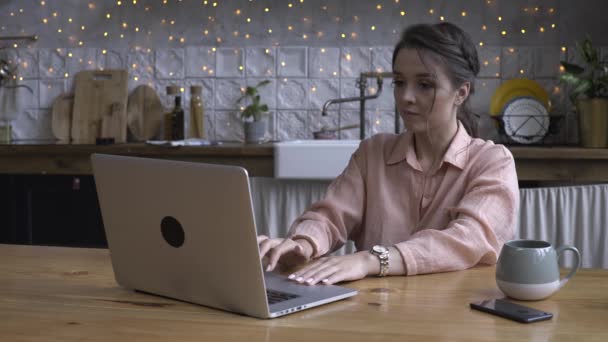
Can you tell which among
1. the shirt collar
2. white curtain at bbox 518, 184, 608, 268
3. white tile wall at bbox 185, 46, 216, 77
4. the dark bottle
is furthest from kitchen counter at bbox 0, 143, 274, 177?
the shirt collar

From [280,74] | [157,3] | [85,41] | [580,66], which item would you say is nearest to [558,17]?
[580,66]

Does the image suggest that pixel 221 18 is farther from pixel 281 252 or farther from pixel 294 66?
pixel 281 252

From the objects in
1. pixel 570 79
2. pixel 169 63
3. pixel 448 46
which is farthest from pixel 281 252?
pixel 169 63

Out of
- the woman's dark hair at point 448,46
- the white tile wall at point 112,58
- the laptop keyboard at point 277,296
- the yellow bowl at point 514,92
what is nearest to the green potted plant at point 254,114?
the white tile wall at point 112,58

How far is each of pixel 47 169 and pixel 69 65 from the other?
28.0 inches

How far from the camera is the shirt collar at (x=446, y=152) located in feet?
6.47

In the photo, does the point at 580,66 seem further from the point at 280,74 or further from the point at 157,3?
the point at 157,3

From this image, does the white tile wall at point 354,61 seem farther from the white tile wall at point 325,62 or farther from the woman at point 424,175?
the woman at point 424,175

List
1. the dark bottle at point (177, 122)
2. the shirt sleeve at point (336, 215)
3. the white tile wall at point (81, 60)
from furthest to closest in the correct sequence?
the white tile wall at point (81, 60) → the dark bottle at point (177, 122) → the shirt sleeve at point (336, 215)

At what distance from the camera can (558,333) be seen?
1.16 m

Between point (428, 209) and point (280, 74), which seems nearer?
point (428, 209)

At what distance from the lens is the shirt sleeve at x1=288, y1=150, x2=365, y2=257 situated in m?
1.85

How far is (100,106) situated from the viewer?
3.87 metres

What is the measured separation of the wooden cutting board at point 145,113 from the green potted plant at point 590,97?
1788 millimetres
